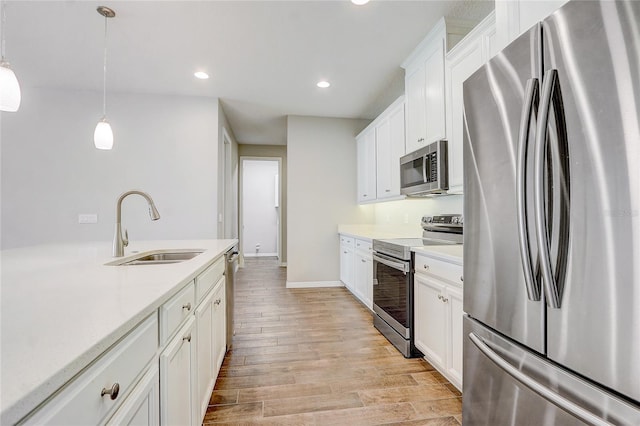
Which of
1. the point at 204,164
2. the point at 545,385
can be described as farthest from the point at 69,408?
the point at 204,164

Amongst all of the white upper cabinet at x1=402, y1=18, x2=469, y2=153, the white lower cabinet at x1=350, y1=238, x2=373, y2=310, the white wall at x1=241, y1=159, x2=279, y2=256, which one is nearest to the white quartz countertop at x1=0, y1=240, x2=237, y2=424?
the white upper cabinet at x1=402, y1=18, x2=469, y2=153

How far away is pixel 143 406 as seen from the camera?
855mm

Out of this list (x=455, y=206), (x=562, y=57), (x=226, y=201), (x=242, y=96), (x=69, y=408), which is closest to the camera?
(x=69, y=408)

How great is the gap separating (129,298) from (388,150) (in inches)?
126

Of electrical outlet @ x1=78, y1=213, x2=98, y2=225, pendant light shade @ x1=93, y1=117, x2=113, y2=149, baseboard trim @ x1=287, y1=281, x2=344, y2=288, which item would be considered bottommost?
baseboard trim @ x1=287, y1=281, x2=344, y2=288

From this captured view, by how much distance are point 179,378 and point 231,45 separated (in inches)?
107

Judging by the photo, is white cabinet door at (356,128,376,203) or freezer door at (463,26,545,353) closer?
freezer door at (463,26,545,353)

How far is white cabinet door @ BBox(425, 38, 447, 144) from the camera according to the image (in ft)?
8.07

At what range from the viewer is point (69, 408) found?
0.53 m

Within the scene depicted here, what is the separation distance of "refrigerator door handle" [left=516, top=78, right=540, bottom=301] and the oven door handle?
1465 millimetres

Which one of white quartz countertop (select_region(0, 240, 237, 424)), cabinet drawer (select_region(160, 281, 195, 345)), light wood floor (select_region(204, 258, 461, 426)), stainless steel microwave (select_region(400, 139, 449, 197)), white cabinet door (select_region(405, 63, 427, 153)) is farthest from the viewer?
white cabinet door (select_region(405, 63, 427, 153))

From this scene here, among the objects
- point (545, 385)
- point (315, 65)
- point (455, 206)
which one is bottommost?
point (545, 385)

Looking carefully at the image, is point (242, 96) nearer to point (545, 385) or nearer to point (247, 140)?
point (247, 140)

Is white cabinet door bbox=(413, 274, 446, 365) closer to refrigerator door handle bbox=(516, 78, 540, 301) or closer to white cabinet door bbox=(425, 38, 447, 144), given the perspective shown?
refrigerator door handle bbox=(516, 78, 540, 301)
